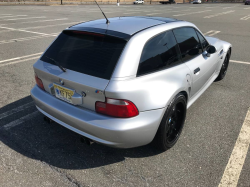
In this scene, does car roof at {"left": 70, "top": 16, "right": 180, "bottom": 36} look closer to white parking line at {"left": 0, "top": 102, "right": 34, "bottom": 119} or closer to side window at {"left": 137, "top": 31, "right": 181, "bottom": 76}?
side window at {"left": 137, "top": 31, "right": 181, "bottom": 76}

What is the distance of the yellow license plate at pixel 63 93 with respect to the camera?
2602mm

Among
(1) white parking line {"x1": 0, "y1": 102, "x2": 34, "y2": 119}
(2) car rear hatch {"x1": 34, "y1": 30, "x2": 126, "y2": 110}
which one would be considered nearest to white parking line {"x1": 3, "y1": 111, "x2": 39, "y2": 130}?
(1) white parking line {"x1": 0, "y1": 102, "x2": 34, "y2": 119}

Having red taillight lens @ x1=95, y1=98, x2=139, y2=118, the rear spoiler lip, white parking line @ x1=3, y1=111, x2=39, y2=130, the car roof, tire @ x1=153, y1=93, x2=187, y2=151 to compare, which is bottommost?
white parking line @ x1=3, y1=111, x2=39, y2=130

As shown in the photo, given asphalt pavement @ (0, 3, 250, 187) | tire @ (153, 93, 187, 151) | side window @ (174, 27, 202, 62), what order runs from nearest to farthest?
1. asphalt pavement @ (0, 3, 250, 187)
2. tire @ (153, 93, 187, 151)
3. side window @ (174, 27, 202, 62)

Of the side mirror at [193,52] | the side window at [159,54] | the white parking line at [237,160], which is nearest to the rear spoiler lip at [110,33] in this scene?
the side window at [159,54]

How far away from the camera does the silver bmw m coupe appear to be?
7.77ft

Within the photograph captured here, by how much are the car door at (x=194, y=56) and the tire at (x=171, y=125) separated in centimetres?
40

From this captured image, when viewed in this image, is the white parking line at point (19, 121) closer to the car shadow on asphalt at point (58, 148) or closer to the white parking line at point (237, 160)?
the car shadow on asphalt at point (58, 148)

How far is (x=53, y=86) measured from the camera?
2.78 meters

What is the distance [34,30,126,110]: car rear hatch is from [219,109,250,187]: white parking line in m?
1.63

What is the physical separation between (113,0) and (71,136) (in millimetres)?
60984

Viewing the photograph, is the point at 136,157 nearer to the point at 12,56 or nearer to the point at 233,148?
the point at 233,148

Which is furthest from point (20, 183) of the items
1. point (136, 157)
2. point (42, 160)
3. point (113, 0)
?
point (113, 0)

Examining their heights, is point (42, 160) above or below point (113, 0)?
below
